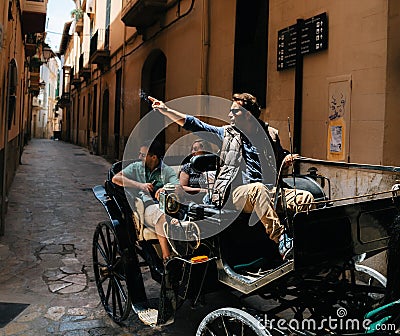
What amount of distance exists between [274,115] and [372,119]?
74.1 inches

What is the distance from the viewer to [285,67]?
6184 millimetres

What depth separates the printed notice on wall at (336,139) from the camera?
527 centimetres

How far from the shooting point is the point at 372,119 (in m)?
4.84

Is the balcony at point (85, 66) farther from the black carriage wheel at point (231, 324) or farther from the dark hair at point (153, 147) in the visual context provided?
the black carriage wheel at point (231, 324)

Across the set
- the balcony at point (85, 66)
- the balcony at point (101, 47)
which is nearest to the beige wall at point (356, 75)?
the balcony at point (101, 47)

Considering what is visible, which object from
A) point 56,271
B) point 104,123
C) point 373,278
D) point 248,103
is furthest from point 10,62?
point 104,123

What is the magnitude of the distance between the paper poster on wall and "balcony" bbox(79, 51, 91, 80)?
67.1ft

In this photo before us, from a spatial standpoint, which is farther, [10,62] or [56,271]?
[10,62]

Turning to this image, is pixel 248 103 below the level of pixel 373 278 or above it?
above

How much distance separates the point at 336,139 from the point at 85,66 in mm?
22186

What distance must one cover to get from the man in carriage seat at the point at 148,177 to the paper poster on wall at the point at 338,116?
7.37 ft

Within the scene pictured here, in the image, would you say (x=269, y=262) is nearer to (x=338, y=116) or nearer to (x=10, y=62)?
(x=338, y=116)

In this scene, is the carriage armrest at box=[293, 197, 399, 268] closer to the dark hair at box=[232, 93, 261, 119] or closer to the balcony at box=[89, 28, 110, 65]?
the dark hair at box=[232, 93, 261, 119]

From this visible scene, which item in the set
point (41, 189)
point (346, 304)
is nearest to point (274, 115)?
point (346, 304)
